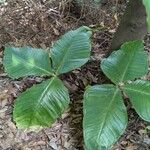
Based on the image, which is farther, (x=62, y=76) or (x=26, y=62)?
(x=62, y=76)

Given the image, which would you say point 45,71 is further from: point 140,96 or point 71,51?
point 140,96

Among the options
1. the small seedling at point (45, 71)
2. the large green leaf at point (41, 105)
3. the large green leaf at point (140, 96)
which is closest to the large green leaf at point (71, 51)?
the small seedling at point (45, 71)

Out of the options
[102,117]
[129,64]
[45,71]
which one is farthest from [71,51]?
[102,117]

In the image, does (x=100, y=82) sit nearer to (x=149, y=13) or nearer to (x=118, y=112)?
(x=118, y=112)

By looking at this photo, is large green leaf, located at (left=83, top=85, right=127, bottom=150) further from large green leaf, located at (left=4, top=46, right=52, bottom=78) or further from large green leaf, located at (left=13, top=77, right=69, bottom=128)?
large green leaf, located at (left=4, top=46, right=52, bottom=78)

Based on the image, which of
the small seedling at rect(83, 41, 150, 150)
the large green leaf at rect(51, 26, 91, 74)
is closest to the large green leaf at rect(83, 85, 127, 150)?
the small seedling at rect(83, 41, 150, 150)
